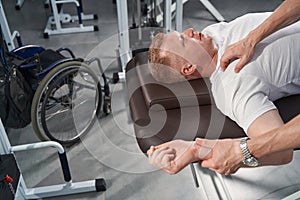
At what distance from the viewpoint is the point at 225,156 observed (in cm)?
106

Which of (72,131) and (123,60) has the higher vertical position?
(123,60)

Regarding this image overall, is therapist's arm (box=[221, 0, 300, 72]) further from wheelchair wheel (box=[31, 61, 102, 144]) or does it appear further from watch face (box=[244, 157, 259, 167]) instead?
wheelchair wheel (box=[31, 61, 102, 144])

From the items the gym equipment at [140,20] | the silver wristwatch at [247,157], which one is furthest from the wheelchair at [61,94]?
the silver wristwatch at [247,157]

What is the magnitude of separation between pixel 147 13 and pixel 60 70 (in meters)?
1.27

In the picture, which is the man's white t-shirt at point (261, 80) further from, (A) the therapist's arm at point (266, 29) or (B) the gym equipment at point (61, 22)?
(B) the gym equipment at point (61, 22)

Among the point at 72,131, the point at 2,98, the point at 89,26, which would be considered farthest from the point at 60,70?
the point at 89,26

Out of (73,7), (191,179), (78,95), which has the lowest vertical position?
(191,179)

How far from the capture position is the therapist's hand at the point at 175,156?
1138mm

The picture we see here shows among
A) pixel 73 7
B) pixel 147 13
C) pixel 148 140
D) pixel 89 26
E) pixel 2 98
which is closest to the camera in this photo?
pixel 148 140

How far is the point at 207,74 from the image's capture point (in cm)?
147

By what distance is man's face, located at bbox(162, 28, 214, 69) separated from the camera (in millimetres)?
1384

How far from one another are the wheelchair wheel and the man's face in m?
0.73

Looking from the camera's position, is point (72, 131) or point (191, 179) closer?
point (191, 179)

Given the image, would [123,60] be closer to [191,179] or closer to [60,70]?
[60,70]
